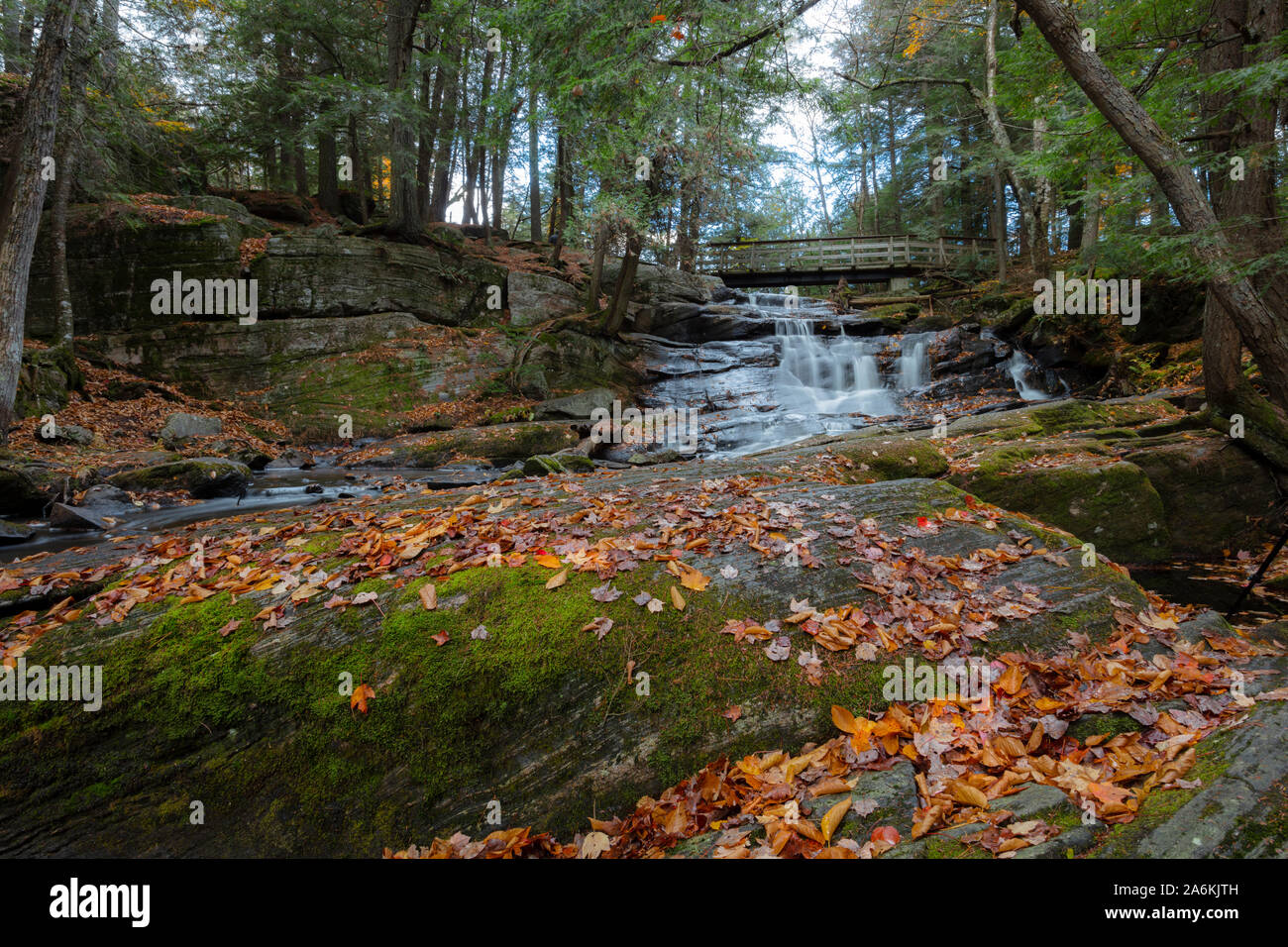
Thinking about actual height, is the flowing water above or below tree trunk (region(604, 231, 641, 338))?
below

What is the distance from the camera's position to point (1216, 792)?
2.22 meters

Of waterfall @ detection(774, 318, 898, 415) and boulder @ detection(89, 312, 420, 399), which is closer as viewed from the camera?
boulder @ detection(89, 312, 420, 399)

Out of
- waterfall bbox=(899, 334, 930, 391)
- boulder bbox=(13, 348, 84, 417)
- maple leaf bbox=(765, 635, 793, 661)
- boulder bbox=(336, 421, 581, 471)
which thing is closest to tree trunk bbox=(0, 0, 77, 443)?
boulder bbox=(13, 348, 84, 417)

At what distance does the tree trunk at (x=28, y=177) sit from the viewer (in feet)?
31.9

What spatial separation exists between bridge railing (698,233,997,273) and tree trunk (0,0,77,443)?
2285 centimetres

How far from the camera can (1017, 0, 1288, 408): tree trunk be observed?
19.1 feet

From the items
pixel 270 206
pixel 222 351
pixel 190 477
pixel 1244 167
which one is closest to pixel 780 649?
pixel 1244 167

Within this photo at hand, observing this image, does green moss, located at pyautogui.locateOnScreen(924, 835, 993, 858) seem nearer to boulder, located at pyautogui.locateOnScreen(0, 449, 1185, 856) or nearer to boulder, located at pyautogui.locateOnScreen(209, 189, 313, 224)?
boulder, located at pyautogui.locateOnScreen(0, 449, 1185, 856)

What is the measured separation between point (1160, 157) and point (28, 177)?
54.8 ft

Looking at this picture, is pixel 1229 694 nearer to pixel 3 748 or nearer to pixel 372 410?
pixel 3 748

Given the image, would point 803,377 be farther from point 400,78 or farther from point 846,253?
point 400,78
